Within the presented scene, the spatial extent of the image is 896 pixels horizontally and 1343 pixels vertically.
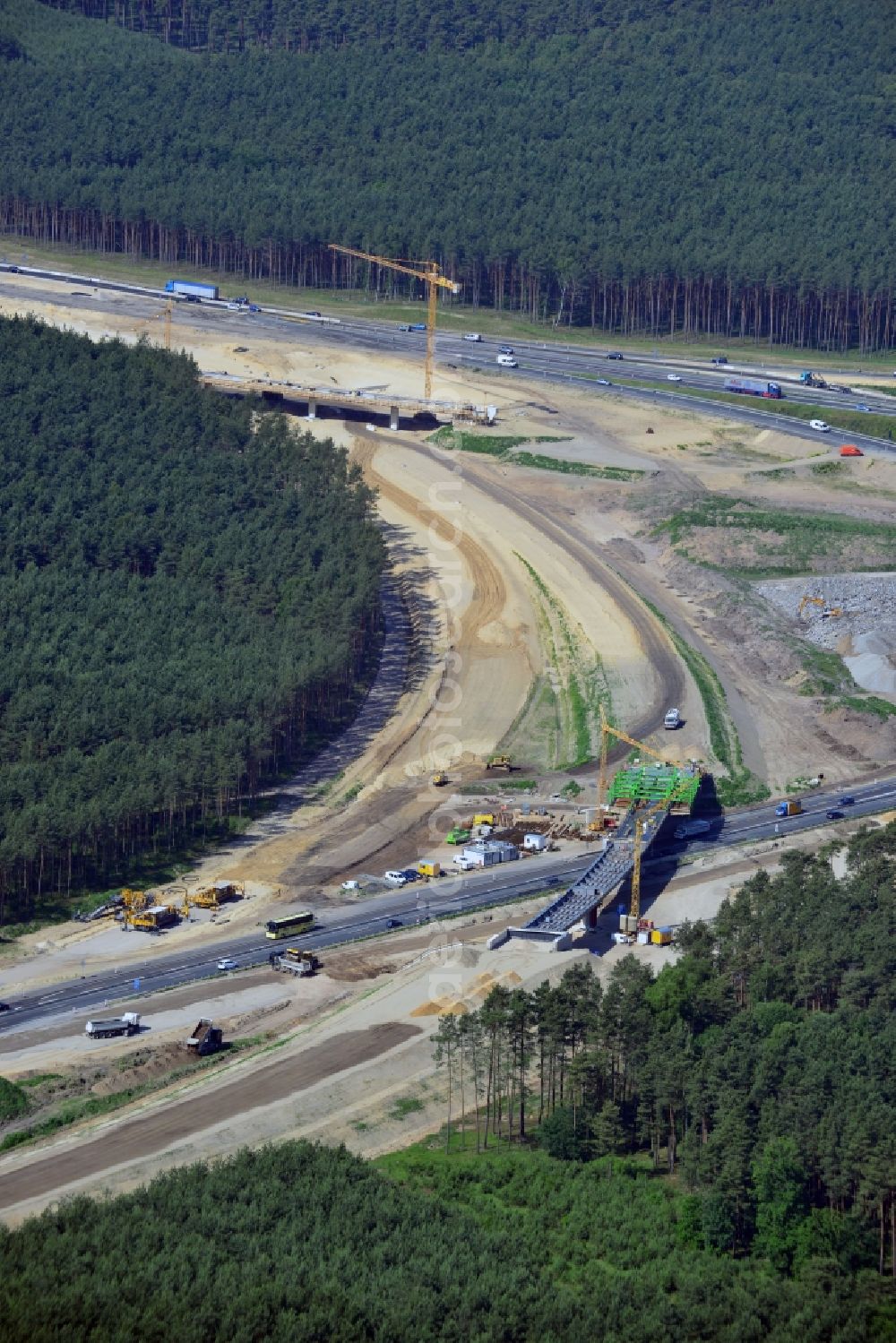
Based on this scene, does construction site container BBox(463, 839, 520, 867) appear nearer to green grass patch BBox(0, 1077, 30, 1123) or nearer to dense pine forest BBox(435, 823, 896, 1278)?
dense pine forest BBox(435, 823, 896, 1278)

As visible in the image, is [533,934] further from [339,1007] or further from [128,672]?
[128,672]

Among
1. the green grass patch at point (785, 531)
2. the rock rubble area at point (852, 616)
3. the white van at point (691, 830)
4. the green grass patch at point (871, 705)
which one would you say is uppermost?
the green grass patch at point (785, 531)

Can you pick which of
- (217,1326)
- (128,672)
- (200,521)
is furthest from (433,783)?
(217,1326)

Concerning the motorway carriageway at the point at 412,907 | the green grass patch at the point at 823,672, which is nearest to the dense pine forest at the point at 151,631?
the motorway carriageway at the point at 412,907

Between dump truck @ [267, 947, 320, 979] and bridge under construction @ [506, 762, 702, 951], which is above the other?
bridge under construction @ [506, 762, 702, 951]

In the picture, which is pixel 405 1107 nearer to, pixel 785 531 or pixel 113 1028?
pixel 113 1028

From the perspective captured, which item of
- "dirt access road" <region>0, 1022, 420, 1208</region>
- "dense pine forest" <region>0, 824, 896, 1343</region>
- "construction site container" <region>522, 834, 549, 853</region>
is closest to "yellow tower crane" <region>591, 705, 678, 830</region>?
"construction site container" <region>522, 834, 549, 853</region>

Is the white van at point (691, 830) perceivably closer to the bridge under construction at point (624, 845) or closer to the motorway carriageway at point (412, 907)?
the motorway carriageway at point (412, 907)
